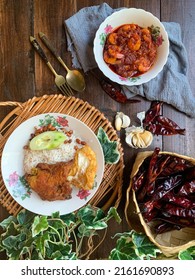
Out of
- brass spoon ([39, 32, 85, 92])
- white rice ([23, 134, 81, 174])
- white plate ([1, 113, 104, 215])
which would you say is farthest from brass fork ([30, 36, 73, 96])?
white rice ([23, 134, 81, 174])

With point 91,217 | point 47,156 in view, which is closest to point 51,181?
point 47,156

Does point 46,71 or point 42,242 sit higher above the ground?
point 46,71

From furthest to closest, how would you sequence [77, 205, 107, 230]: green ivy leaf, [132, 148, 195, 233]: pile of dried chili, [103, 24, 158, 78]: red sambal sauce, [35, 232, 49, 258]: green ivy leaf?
[103, 24, 158, 78]: red sambal sauce → [132, 148, 195, 233]: pile of dried chili → [77, 205, 107, 230]: green ivy leaf → [35, 232, 49, 258]: green ivy leaf

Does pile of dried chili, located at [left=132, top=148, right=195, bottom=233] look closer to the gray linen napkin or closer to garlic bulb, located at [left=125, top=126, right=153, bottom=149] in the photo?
garlic bulb, located at [left=125, top=126, right=153, bottom=149]

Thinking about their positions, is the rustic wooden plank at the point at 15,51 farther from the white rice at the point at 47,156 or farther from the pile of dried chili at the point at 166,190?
the pile of dried chili at the point at 166,190

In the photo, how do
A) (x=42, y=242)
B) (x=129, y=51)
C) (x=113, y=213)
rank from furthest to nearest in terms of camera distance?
(x=129, y=51)
(x=113, y=213)
(x=42, y=242)

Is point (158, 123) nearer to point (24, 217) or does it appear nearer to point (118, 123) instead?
point (118, 123)
